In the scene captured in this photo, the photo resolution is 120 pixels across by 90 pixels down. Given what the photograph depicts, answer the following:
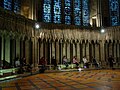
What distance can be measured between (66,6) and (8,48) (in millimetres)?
7159

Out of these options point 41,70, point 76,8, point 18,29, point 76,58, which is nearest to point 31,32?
point 18,29

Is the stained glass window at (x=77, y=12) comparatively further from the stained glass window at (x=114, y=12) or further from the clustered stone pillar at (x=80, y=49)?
the stained glass window at (x=114, y=12)

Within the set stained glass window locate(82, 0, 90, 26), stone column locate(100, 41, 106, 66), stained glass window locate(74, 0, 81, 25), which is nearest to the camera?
stone column locate(100, 41, 106, 66)

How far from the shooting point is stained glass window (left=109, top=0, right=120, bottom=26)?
19.7 metres

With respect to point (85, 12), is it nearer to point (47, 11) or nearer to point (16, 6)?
point (47, 11)

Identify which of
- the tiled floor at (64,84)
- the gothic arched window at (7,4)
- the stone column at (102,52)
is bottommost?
the tiled floor at (64,84)

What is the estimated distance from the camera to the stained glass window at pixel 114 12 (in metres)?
19.7

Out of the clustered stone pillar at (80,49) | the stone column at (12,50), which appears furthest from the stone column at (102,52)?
the stone column at (12,50)

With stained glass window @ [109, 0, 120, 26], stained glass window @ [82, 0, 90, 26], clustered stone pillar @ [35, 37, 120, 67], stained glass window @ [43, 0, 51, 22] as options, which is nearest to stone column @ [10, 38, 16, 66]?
clustered stone pillar @ [35, 37, 120, 67]

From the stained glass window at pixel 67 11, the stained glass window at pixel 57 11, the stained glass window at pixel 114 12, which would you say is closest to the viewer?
the stained glass window at pixel 57 11

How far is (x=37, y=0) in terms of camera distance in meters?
17.3

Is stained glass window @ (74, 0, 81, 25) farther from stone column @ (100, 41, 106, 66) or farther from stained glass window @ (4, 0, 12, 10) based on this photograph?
stained glass window @ (4, 0, 12, 10)

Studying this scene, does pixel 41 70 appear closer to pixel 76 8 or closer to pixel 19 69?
pixel 19 69

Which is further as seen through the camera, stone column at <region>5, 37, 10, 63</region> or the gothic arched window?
the gothic arched window
